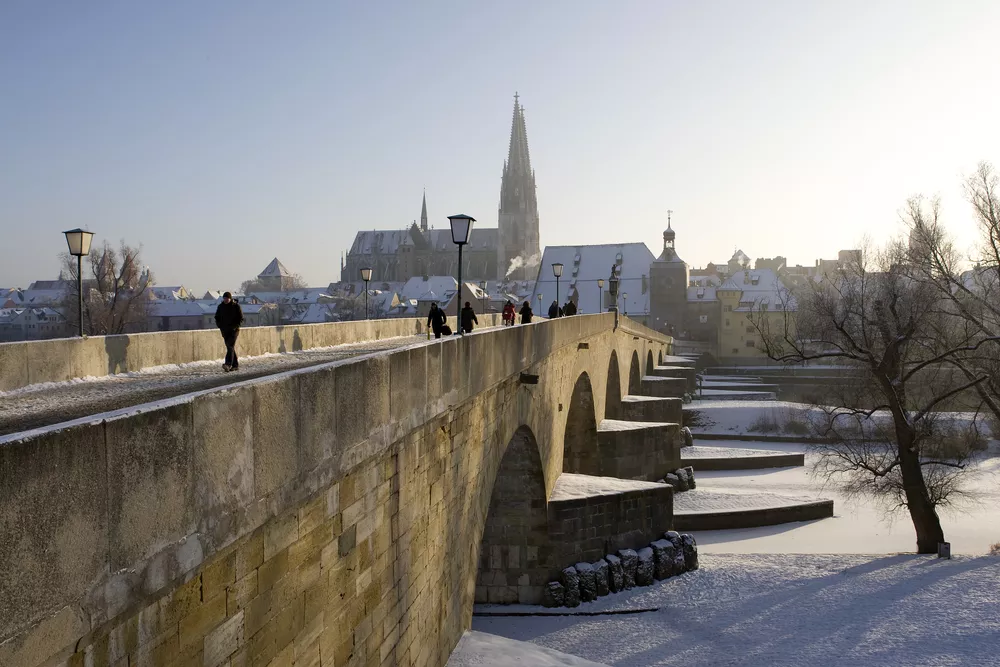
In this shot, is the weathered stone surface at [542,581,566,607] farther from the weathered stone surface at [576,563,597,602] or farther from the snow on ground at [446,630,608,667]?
the snow on ground at [446,630,608,667]

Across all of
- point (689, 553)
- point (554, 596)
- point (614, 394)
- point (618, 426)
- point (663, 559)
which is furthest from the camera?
point (614, 394)

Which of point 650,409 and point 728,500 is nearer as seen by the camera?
point 728,500

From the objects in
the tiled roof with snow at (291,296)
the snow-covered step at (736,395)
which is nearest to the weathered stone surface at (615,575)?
the snow-covered step at (736,395)

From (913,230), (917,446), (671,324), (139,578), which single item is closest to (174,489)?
(139,578)

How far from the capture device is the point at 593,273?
291 ft

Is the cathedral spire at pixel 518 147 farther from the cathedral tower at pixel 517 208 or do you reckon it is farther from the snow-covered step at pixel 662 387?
the snow-covered step at pixel 662 387

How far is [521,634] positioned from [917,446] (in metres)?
11.7

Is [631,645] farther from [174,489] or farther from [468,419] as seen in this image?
[174,489]

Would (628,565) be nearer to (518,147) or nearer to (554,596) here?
(554,596)

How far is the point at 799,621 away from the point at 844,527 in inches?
468

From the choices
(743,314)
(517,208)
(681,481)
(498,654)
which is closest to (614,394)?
(681,481)

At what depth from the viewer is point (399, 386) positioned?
6.30 m

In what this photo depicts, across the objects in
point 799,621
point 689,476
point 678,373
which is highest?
point 678,373

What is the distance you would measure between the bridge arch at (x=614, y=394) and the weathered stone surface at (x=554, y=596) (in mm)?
15703
